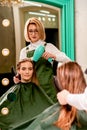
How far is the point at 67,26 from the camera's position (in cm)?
216

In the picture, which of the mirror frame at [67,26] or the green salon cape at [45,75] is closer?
the green salon cape at [45,75]

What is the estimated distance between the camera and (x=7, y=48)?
1.92 metres

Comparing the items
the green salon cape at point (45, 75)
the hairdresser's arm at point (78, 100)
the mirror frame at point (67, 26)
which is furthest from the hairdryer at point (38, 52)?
the hairdresser's arm at point (78, 100)

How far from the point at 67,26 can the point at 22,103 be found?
71cm

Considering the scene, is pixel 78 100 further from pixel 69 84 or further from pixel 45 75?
pixel 45 75

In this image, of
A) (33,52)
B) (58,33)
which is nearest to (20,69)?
(33,52)

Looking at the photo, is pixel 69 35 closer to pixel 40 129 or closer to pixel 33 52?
pixel 33 52

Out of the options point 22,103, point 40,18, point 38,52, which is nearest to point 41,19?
point 40,18

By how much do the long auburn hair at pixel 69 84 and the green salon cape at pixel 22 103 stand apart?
0.40 m

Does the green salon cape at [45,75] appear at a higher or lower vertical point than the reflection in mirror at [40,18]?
lower

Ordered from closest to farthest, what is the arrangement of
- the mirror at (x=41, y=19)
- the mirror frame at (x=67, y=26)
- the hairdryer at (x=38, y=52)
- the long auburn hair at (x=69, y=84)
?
the long auburn hair at (x=69, y=84) < the hairdryer at (x=38, y=52) < the mirror at (x=41, y=19) < the mirror frame at (x=67, y=26)

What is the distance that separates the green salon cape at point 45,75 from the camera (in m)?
1.80

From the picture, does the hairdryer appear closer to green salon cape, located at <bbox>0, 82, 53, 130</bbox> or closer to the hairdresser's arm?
green salon cape, located at <bbox>0, 82, 53, 130</bbox>

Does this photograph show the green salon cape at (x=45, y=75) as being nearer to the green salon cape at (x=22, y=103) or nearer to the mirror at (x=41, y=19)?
the green salon cape at (x=22, y=103)
